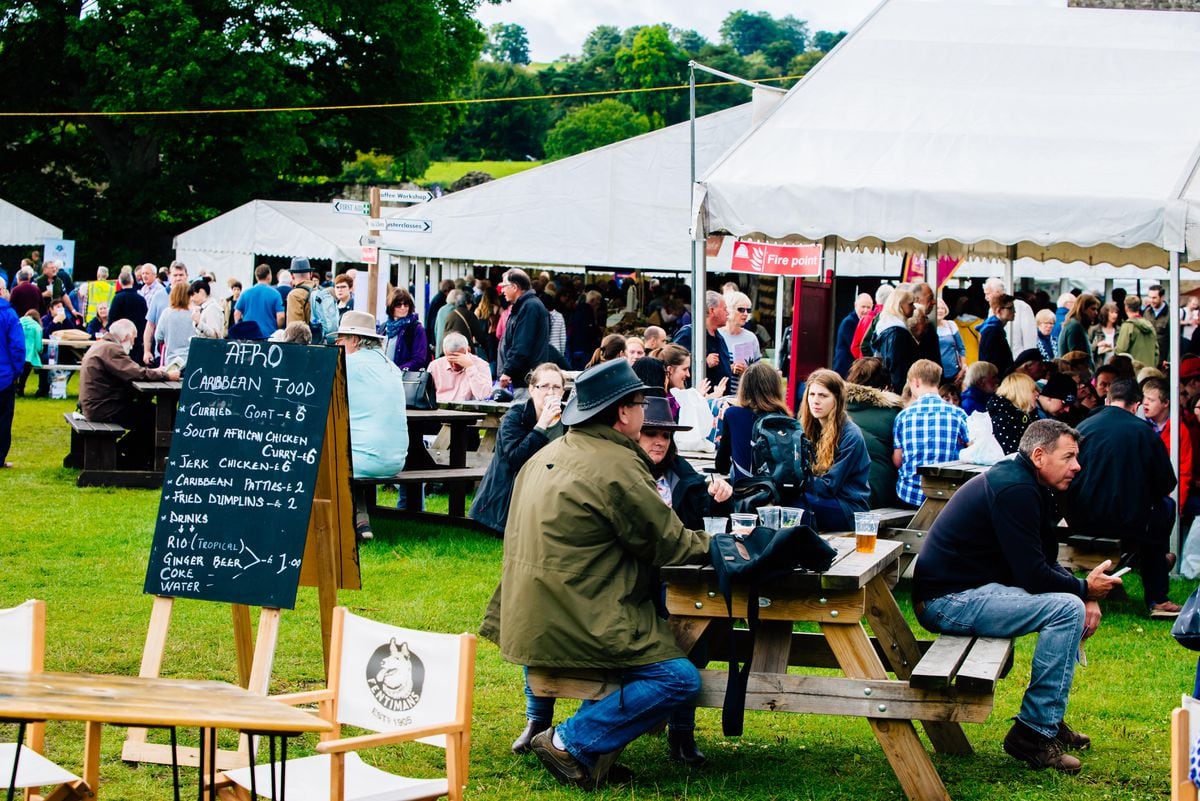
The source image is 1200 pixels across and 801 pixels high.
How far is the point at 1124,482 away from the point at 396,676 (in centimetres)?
542

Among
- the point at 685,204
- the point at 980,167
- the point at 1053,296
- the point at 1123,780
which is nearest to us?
the point at 1123,780

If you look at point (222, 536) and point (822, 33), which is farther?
point (822, 33)

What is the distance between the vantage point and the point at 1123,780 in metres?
5.69

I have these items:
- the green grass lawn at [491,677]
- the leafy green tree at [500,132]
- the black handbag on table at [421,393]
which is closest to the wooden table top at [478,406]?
the black handbag on table at [421,393]

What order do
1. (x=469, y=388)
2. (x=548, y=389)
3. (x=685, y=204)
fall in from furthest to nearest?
1. (x=685, y=204)
2. (x=469, y=388)
3. (x=548, y=389)

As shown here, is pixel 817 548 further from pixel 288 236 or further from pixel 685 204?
pixel 288 236

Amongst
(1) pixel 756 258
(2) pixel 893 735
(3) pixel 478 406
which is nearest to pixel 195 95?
(1) pixel 756 258

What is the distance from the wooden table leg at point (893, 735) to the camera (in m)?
5.20

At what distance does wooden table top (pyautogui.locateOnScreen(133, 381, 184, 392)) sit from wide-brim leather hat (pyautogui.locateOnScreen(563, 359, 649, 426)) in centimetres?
755

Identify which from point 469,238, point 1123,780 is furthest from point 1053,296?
point 1123,780

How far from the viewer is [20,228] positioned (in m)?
33.9

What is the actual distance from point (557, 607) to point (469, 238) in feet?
48.8

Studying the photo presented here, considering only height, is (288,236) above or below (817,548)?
above

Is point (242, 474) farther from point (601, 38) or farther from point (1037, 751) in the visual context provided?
point (601, 38)
